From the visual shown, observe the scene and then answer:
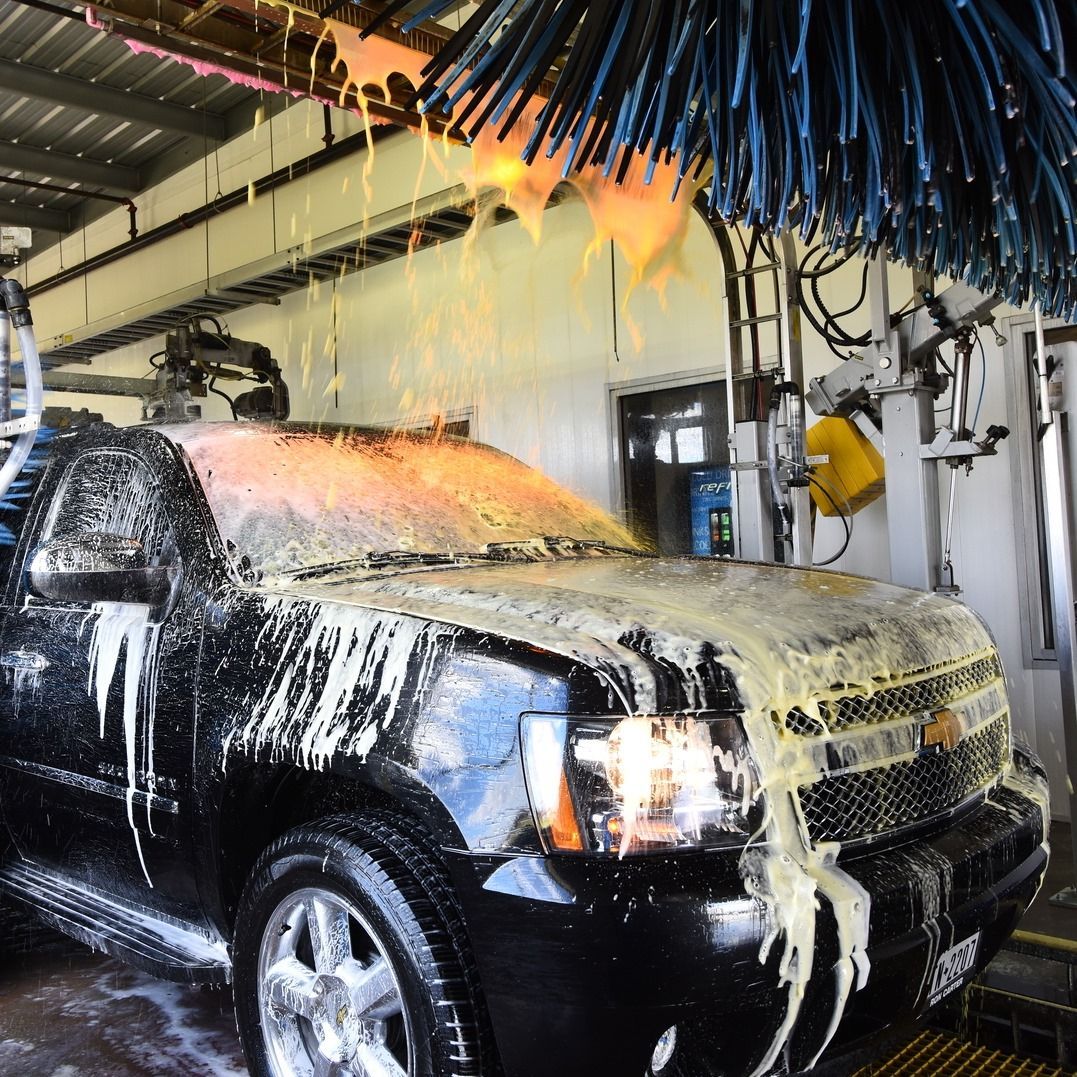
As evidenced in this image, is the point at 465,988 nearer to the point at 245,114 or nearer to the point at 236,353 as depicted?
the point at 236,353

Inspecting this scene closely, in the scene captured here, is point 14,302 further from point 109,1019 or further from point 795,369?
point 795,369

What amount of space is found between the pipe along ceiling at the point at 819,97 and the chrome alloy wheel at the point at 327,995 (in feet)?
5.10

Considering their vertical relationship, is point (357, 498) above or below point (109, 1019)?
above

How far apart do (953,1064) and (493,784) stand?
5.62ft

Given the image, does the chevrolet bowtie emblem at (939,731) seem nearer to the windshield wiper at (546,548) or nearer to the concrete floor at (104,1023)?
the windshield wiper at (546,548)

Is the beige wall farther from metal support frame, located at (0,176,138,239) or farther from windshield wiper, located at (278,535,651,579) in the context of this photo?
windshield wiper, located at (278,535,651,579)

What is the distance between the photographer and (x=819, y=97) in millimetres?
945

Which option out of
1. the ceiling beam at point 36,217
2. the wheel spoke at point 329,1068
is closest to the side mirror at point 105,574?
the wheel spoke at point 329,1068

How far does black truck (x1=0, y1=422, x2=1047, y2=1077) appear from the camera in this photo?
174cm

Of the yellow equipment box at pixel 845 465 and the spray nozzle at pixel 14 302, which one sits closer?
the spray nozzle at pixel 14 302

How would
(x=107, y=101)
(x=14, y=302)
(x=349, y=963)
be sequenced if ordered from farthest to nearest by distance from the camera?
(x=107, y=101) → (x=14, y=302) → (x=349, y=963)

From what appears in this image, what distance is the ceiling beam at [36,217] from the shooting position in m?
13.5

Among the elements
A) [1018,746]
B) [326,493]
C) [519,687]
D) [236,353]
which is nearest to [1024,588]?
[1018,746]

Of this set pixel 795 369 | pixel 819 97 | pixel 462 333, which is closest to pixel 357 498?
pixel 819 97
